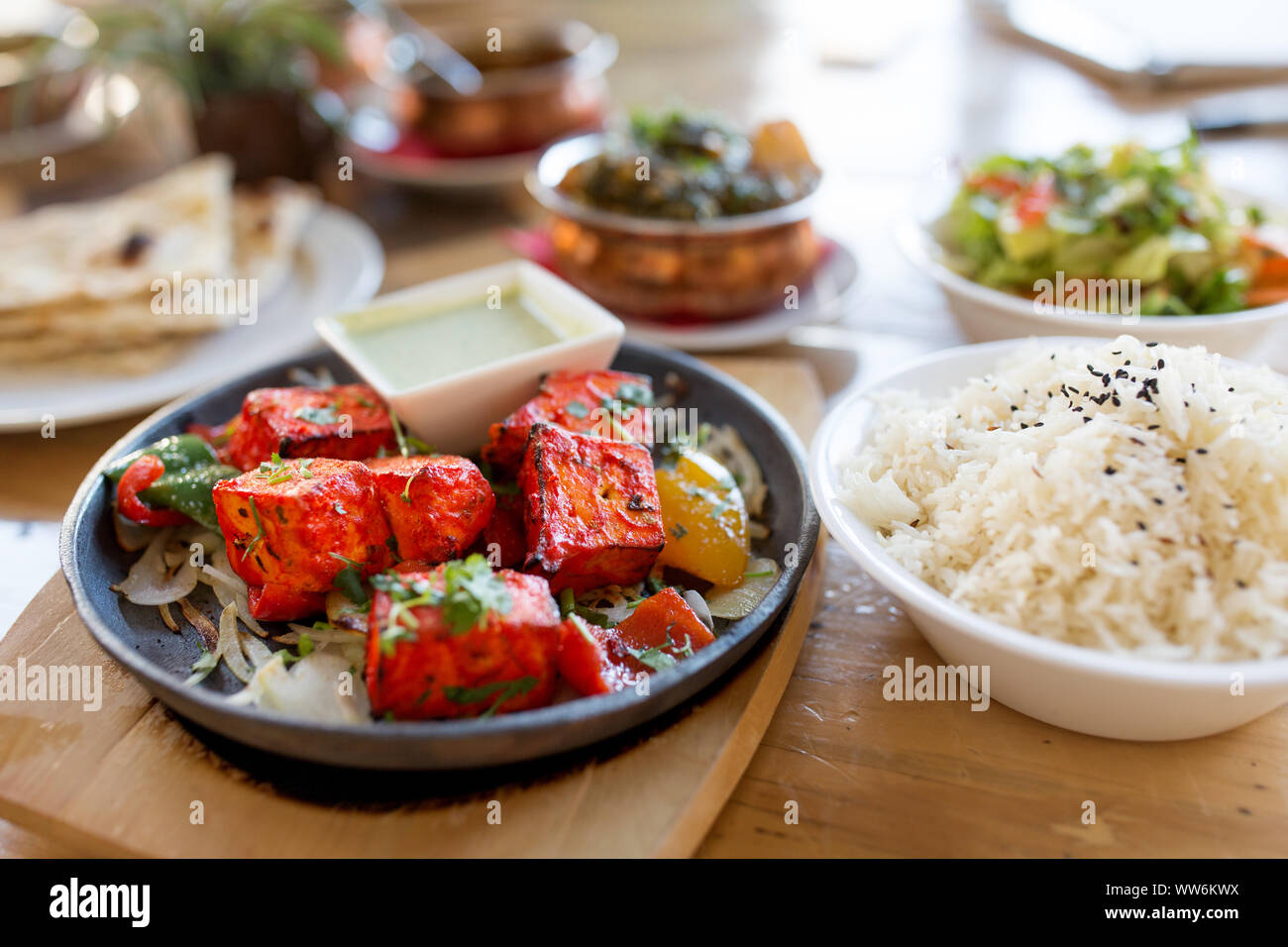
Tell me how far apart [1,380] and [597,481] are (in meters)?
2.24

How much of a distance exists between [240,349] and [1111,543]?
269 cm

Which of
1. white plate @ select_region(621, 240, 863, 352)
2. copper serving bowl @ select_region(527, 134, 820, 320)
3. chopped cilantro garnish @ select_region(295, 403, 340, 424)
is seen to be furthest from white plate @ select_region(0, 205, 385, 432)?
white plate @ select_region(621, 240, 863, 352)

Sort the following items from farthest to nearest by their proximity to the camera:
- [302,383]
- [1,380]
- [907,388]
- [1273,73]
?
[1273,73], [1,380], [302,383], [907,388]

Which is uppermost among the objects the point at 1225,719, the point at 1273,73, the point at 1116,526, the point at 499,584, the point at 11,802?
the point at 1273,73

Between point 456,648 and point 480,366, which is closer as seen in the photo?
point 456,648

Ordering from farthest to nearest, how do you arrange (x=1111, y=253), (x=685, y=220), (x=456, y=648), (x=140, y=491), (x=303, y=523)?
(x=685, y=220), (x=1111, y=253), (x=140, y=491), (x=303, y=523), (x=456, y=648)

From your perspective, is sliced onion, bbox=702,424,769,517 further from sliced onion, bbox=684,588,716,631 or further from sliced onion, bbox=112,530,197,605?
sliced onion, bbox=112,530,197,605

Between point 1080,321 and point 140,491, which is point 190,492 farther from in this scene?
point 1080,321

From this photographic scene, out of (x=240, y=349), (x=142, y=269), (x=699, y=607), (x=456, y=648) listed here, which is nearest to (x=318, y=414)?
(x=456, y=648)

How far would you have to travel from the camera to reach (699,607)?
1.80 m

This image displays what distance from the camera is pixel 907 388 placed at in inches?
85.6

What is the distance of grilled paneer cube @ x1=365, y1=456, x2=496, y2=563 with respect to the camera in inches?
68.5

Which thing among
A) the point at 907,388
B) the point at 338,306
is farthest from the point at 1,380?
the point at 907,388

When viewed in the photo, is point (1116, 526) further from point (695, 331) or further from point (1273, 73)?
point (1273, 73)
